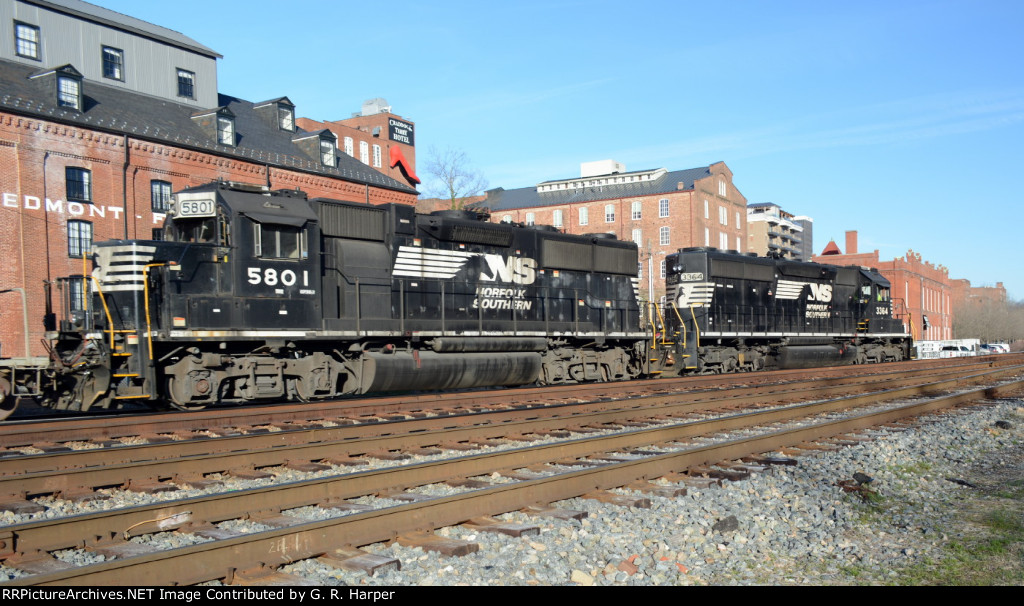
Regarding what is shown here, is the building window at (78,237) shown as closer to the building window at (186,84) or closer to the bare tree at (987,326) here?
the building window at (186,84)

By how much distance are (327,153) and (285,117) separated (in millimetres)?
3382

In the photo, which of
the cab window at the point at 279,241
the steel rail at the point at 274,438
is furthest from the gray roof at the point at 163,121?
the steel rail at the point at 274,438

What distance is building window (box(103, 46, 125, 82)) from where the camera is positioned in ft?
104

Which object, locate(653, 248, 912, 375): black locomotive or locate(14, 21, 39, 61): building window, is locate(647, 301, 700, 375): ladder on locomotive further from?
locate(14, 21, 39, 61): building window

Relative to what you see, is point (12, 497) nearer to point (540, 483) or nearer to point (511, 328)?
point (540, 483)

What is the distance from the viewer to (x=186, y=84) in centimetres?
3478

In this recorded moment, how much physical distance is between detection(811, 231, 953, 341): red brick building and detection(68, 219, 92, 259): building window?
61325mm

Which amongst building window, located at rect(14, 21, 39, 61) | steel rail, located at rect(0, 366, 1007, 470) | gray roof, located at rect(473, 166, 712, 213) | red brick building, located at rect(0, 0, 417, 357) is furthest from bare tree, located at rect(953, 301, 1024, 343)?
building window, located at rect(14, 21, 39, 61)

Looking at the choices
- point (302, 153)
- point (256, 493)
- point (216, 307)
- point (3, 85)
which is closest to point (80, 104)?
point (3, 85)

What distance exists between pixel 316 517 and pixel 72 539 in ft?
5.90

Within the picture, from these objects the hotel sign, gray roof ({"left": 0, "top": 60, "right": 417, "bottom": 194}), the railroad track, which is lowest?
the railroad track

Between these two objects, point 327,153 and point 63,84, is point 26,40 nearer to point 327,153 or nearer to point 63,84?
point 63,84

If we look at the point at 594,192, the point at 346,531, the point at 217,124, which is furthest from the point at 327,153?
the point at 594,192

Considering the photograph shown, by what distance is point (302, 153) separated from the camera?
118ft
